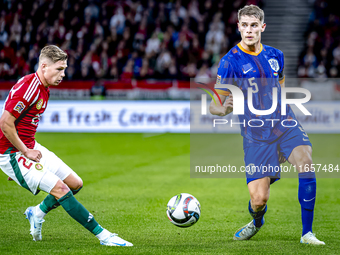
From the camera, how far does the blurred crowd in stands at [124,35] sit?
17031 millimetres

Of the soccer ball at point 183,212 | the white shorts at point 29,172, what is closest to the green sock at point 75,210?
the white shorts at point 29,172

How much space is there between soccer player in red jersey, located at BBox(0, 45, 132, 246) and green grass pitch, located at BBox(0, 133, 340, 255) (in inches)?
13.4

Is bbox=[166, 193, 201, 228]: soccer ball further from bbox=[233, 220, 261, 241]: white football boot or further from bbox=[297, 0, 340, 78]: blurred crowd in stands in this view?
bbox=[297, 0, 340, 78]: blurred crowd in stands

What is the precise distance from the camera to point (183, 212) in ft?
15.3

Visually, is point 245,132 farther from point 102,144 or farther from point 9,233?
point 102,144

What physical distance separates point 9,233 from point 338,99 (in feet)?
37.1

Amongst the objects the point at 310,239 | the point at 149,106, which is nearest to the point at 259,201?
the point at 310,239

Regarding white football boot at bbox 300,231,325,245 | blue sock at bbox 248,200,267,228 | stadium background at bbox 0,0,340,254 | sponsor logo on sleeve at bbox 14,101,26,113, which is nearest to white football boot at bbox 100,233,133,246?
stadium background at bbox 0,0,340,254

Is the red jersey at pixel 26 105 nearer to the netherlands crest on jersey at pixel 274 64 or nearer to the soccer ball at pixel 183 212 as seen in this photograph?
the soccer ball at pixel 183 212

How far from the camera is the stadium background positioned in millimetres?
5352

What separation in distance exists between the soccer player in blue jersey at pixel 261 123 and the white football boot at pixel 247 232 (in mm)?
119

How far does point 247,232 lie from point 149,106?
1005cm

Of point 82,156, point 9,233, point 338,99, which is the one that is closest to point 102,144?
point 82,156

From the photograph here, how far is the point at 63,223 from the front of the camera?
548 cm
